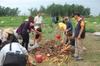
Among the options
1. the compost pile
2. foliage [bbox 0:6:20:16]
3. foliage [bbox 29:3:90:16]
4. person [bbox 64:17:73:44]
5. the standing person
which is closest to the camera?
the compost pile

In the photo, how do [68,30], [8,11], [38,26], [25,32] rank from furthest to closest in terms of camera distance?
[8,11] → [38,26] → [68,30] → [25,32]

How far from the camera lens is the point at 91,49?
18.6 metres

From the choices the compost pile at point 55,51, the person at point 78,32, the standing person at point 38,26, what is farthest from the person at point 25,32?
the person at point 78,32

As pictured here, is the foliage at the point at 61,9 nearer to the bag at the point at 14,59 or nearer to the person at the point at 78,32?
the person at the point at 78,32

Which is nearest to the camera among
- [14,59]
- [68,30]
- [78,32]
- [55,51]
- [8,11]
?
[14,59]

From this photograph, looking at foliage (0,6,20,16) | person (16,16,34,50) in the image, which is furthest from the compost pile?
foliage (0,6,20,16)

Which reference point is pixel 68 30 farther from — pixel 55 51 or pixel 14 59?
pixel 14 59

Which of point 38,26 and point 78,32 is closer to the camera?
point 78,32

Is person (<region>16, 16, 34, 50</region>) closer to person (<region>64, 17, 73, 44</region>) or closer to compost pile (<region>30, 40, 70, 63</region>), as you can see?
compost pile (<region>30, 40, 70, 63</region>)

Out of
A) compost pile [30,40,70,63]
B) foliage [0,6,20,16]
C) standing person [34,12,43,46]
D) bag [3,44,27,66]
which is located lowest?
foliage [0,6,20,16]

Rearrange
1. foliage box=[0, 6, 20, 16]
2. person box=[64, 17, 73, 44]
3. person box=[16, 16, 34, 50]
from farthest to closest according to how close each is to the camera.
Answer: foliage box=[0, 6, 20, 16]
person box=[64, 17, 73, 44]
person box=[16, 16, 34, 50]

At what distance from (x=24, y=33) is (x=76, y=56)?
239 cm

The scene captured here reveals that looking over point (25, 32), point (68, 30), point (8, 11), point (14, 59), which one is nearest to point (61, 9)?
point (8, 11)

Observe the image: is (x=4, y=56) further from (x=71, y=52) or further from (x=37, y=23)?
(x=37, y=23)
